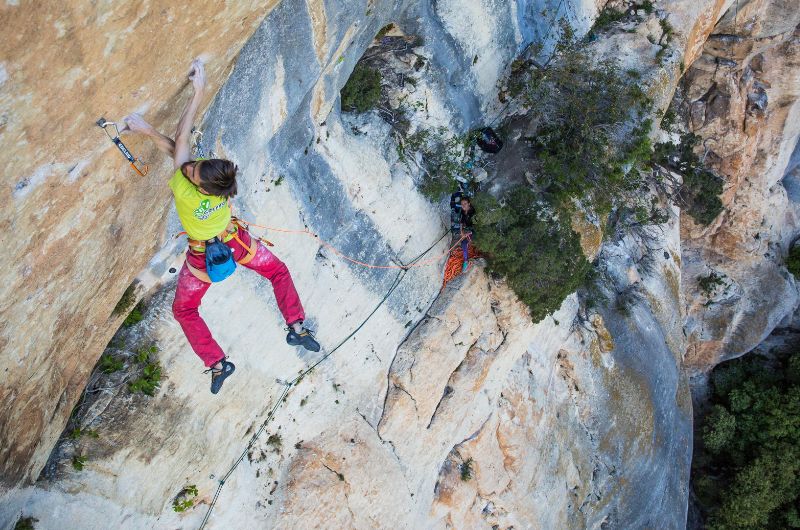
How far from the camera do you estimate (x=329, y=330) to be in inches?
328

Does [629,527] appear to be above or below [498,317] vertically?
below

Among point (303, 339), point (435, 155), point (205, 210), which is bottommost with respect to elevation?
point (435, 155)

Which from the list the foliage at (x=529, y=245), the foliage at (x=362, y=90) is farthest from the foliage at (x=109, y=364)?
the foliage at (x=529, y=245)

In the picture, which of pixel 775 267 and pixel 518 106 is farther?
pixel 775 267

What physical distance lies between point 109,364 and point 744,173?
14802 millimetres

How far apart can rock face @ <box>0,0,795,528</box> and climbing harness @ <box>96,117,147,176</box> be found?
0.08 meters

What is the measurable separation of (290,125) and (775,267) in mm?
14792

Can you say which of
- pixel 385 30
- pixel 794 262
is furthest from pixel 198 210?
pixel 794 262

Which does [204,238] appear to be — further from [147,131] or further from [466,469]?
[466,469]

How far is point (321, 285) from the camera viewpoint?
8.04 metres

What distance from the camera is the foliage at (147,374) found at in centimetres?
622

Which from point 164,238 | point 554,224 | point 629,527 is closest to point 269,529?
point 164,238

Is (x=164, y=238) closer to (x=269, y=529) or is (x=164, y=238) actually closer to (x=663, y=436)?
(x=269, y=529)

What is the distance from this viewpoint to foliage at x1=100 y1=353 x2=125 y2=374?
20.0 feet
